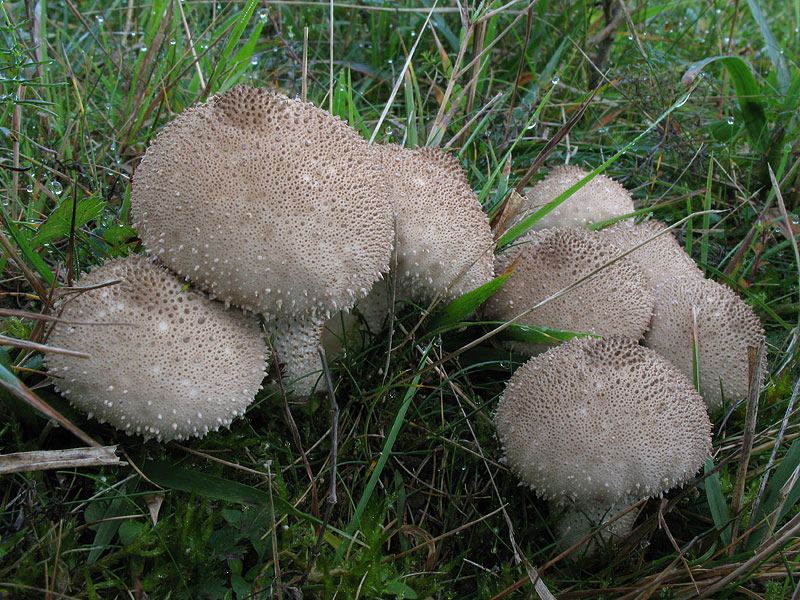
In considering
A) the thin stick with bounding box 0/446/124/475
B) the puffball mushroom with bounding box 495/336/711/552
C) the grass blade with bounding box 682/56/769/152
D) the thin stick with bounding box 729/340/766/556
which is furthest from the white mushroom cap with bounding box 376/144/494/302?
the grass blade with bounding box 682/56/769/152

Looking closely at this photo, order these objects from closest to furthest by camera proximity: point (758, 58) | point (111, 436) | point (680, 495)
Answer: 1. point (111, 436)
2. point (680, 495)
3. point (758, 58)

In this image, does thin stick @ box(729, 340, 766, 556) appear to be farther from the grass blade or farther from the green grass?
the grass blade

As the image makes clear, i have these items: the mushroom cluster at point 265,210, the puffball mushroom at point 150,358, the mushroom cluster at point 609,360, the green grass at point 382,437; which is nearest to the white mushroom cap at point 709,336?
the mushroom cluster at point 609,360

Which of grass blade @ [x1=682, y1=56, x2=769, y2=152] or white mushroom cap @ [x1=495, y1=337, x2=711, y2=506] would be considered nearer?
white mushroom cap @ [x1=495, y1=337, x2=711, y2=506]

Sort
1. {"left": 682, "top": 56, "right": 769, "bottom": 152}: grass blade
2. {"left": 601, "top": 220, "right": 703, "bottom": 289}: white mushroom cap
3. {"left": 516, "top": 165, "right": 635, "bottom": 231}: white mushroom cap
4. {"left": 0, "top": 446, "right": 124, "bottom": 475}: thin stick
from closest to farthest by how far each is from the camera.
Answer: {"left": 0, "top": 446, "right": 124, "bottom": 475}: thin stick
{"left": 601, "top": 220, "right": 703, "bottom": 289}: white mushroom cap
{"left": 516, "top": 165, "right": 635, "bottom": 231}: white mushroom cap
{"left": 682, "top": 56, "right": 769, "bottom": 152}: grass blade

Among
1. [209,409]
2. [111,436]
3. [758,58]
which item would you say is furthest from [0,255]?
[758,58]

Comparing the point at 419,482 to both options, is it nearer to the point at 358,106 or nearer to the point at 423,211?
the point at 423,211
